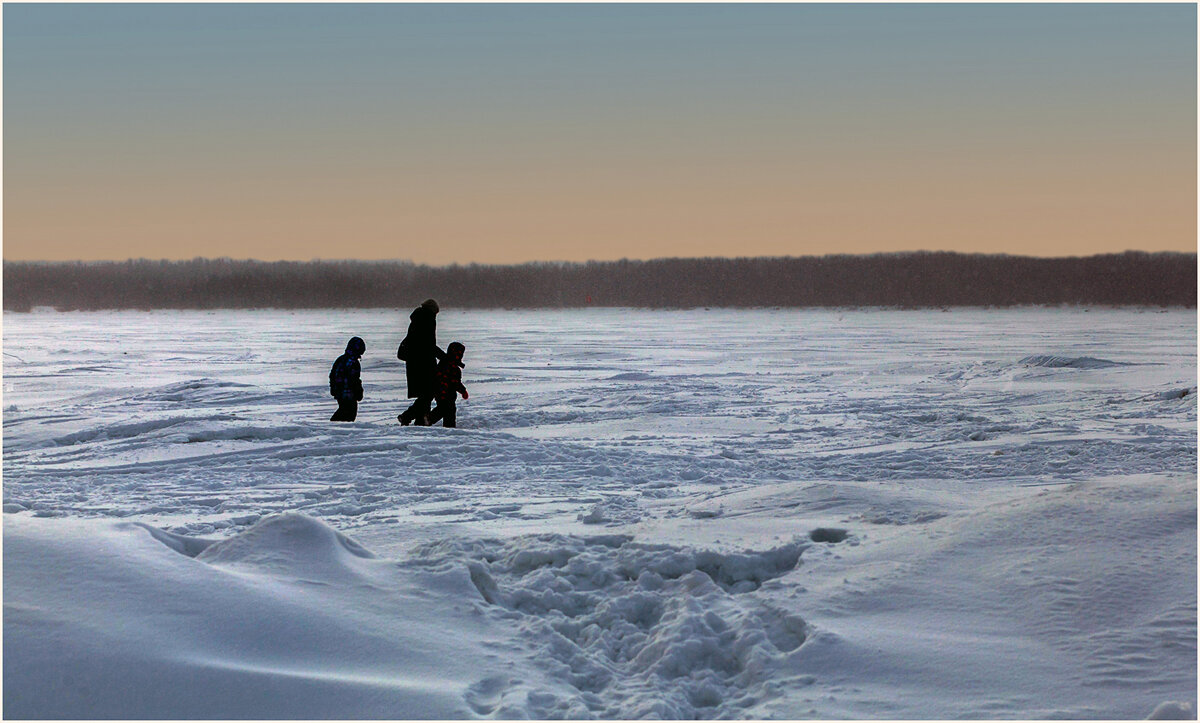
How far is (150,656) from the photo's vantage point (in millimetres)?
2941

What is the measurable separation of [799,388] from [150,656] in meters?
11.9

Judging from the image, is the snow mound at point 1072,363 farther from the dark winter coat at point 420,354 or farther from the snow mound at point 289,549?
the snow mound at point 289,549

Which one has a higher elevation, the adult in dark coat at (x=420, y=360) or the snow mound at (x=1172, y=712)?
the adult in dark coat at (x=420, y=360)

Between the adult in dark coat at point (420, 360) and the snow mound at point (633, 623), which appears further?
the adult in dark coat at point (420, 360)

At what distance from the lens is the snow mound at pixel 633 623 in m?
3.06

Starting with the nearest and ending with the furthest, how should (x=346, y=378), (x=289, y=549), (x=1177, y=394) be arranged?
(x=289, y=549) < (x=346, y=378) < (x=1177, y=394)

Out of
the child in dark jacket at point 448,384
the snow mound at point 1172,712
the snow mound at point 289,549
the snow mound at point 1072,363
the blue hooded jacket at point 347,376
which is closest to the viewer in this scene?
the snow mound at point 1172,712

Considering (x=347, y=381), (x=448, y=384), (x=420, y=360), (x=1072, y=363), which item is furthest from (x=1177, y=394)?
(x=347, y=381)

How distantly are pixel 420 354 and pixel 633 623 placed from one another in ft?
22.6

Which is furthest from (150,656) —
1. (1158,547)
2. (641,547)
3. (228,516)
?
(1158,547)

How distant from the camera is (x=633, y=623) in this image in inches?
146

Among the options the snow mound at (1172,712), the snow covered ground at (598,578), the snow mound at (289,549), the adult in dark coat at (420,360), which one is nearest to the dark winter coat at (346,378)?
the adult in dark coat at (420,360)

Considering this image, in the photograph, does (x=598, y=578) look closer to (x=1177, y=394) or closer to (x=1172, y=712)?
(x=1172, y=712)

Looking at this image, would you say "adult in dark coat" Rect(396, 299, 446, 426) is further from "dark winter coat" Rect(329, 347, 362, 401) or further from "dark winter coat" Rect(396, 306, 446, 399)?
"dark winter coat" Rect(329, 347, 362, 401)
